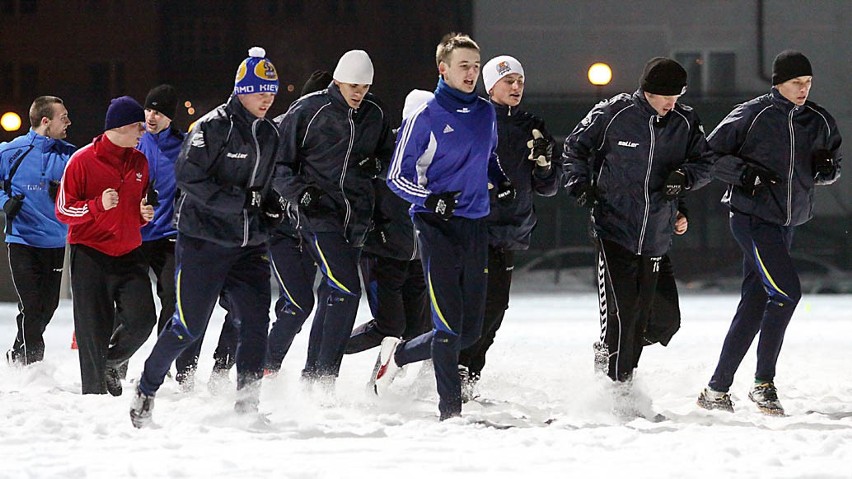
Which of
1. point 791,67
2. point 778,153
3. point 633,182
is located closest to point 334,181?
point 633,182

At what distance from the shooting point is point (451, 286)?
5.59m

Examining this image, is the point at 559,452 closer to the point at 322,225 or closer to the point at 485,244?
the point at 485,244

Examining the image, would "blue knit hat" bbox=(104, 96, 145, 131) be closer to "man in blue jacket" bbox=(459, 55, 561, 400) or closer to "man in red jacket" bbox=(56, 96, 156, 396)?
"man in red jacket" bbox=(56, 96, 156, 396)

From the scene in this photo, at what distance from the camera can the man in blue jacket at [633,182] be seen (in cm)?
610

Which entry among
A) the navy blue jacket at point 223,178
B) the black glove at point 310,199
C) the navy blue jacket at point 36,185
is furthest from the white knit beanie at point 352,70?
the navy blue jacket at point 36,185

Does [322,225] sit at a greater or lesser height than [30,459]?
greater

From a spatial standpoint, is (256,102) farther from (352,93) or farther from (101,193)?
(101,193)

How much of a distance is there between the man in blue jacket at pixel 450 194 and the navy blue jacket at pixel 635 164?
721 millimetres

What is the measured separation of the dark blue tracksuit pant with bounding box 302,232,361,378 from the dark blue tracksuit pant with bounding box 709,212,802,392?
6.30 feet

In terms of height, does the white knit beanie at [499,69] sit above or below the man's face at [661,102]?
above

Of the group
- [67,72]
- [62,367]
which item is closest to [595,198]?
[62,367]

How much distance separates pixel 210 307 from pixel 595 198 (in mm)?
1967

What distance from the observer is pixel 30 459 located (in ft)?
15.3

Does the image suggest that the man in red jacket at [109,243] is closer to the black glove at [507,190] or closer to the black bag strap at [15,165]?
the black bag strap at [15,165]
